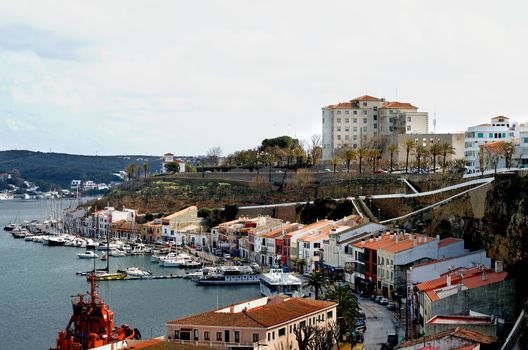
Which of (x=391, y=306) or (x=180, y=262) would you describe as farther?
(x=180, y=262)

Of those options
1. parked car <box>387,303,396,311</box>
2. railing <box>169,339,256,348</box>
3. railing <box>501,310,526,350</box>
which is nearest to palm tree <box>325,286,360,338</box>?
railing <box>169,339,256,348</box>

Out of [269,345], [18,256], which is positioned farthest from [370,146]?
[269,345]

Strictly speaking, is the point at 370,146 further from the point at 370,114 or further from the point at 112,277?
the point at 112,277

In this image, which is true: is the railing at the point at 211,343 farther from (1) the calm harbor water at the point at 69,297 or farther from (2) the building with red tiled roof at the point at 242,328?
(1) the calm harbor water at the point at 69,297

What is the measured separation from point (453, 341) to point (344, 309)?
25.7 feet

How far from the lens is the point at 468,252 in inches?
1828

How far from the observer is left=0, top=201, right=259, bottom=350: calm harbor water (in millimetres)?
42625

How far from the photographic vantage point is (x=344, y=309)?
116 feet

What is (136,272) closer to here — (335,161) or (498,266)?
(335,161)

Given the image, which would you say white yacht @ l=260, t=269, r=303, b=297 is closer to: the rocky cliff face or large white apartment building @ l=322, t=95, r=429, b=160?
the rocky cliff face

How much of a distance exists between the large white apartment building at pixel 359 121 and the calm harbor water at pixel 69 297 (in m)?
27.4

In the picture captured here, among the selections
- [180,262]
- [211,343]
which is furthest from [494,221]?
[180,262]

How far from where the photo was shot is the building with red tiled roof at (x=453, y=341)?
2805cm

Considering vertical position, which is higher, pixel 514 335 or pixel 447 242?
pixel 447 242
